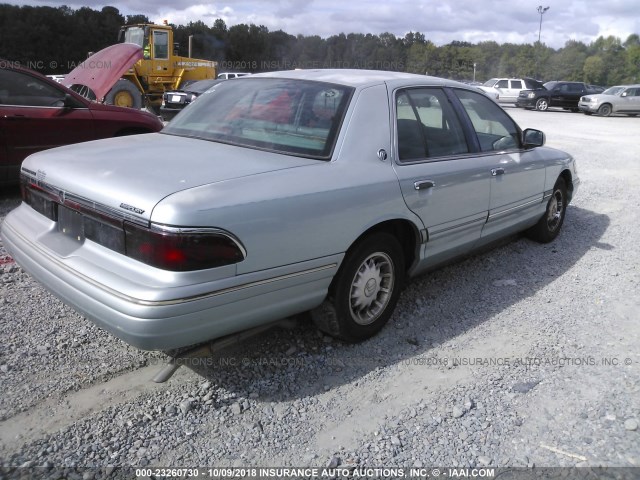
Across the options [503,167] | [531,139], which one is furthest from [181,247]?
[531,139]

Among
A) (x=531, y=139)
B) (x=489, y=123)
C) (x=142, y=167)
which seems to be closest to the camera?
(x=142, y=167)

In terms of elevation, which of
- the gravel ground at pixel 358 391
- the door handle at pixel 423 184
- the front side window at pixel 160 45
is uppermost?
the front side window at pixel 160 45

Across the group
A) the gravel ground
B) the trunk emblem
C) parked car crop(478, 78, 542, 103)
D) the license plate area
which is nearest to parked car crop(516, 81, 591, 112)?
parked car crop(478, 78, 542, 103)

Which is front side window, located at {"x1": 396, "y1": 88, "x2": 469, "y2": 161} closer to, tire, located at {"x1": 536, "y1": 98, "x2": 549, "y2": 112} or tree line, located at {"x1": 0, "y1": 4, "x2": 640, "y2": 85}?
tire, located at {"x1": 536, "y1": 98, "x2": 549, "y2": 112}

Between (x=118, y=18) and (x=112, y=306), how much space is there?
184 ft

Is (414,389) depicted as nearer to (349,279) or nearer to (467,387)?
(467,387)

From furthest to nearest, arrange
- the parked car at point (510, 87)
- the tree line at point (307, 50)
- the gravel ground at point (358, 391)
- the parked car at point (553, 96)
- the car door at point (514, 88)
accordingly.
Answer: the tree line at point (307, 50)
the car door at point (514, 88)
the parked car at point (510, 87)
the parked car at point (553, 96)
the gravel ground at point (358, 391)

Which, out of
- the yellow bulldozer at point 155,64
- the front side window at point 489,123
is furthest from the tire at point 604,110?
the front side window at point 489,123

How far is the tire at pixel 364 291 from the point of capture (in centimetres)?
311

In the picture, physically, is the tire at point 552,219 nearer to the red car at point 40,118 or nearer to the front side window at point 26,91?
the red car at point 40,118

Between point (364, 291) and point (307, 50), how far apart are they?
4516 centimetres

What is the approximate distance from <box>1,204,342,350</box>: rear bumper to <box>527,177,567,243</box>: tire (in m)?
3.16

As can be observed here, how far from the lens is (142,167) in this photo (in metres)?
2.75

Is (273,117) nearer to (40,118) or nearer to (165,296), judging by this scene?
(165,296)
